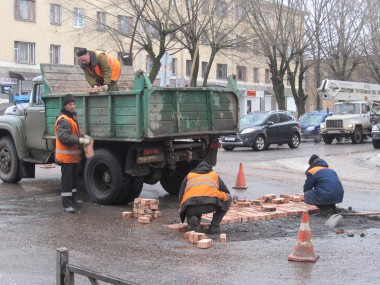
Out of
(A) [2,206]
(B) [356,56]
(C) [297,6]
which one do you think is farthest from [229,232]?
(B) [356,56]

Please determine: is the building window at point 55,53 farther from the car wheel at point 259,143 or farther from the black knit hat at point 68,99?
the black knit hat at point 68,99

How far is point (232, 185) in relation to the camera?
1323cm

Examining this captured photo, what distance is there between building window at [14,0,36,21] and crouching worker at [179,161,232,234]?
1417 inches

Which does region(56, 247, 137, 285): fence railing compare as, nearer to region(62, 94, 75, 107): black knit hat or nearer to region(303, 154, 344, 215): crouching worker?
region(303, 154, 344, 215): crouching worker

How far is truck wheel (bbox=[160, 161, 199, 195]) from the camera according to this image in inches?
454

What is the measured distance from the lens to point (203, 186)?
310 inches

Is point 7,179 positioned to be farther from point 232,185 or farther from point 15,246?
point 15,246

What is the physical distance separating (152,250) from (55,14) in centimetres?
3872

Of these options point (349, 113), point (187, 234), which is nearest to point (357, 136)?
point (349, 113)

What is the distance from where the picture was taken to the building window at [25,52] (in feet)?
136

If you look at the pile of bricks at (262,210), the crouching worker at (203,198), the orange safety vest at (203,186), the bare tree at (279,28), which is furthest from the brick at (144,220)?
the bare tree at (279,28)

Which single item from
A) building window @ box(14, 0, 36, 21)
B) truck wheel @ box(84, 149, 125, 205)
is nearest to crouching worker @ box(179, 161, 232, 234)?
truck wheel @ box(84, 149, 125, 205)

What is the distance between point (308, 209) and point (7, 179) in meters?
6.59

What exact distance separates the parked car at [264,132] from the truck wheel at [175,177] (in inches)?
496
